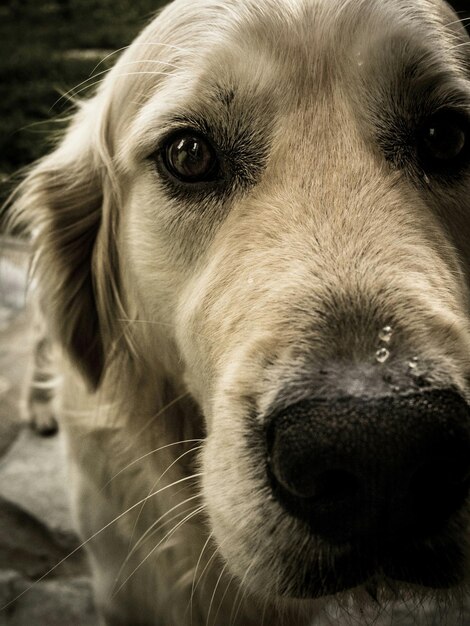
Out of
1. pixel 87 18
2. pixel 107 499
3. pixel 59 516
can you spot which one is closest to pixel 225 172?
pixel 107 499

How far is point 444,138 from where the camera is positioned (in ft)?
5.62

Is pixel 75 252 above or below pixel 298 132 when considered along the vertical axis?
below

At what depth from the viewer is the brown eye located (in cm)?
175

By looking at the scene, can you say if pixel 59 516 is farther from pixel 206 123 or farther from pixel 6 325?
pixel 206 123

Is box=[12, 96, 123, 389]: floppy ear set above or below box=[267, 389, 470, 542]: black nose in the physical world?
below

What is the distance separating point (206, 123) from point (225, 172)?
0.14 metres

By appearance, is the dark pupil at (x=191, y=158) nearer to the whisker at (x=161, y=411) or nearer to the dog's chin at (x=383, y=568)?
→ the whisker at (x=161, y=411)

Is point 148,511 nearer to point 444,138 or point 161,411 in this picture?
point 161,411

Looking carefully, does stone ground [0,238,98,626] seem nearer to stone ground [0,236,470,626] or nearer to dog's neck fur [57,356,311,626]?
stone ground [0,236,470,626]

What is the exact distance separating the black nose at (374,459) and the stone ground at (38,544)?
108cm

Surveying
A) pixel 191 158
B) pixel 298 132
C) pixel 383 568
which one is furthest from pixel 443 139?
pixel 383 568

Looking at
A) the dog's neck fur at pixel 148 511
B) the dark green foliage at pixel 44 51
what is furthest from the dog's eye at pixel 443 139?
the dark green foliage at pixel 44 51

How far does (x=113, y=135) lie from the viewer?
7.06 ft

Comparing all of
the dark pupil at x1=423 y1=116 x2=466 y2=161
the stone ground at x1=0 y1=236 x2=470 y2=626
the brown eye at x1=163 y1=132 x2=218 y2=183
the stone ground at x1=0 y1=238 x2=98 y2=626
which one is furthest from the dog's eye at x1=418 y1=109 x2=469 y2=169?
the stone ground at x1=0 y1=238 x2=98 y2=626
